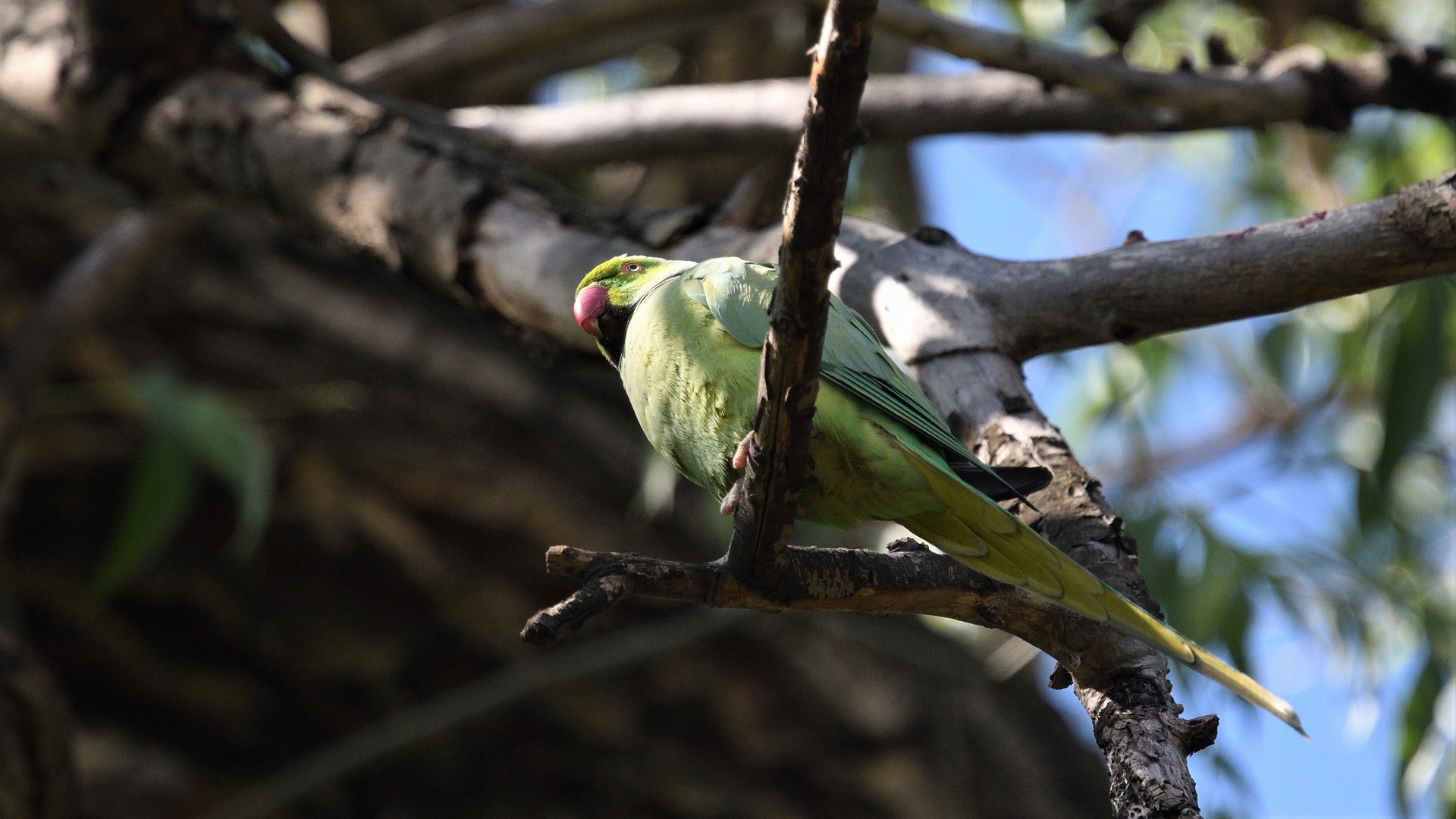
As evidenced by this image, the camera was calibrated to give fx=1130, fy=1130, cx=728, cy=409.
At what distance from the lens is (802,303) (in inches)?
49.6

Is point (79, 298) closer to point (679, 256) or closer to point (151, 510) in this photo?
point (151, 510)

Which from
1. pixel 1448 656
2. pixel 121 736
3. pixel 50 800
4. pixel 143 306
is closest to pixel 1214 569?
pixel 1448 656

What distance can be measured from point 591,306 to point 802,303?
0.98 metres

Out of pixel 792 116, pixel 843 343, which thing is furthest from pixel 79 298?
pixel 843 343

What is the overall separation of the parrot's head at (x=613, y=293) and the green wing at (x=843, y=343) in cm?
24

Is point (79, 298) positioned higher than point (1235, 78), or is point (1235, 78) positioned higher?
point (1235, 78)

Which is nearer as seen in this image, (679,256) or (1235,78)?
(679,256)

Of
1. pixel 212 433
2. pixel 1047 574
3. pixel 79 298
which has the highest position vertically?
pixel 1047 574

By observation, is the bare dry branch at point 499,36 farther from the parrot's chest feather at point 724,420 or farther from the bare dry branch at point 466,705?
the bare dry branch at point 466,705

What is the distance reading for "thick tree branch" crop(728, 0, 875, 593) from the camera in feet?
3.66

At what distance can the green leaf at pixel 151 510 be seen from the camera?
3.41 m

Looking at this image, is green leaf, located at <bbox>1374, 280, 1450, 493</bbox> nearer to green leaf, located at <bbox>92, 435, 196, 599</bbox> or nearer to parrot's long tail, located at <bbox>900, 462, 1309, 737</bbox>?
parrot's long tail, located at <bbox>900, 462, 1309, 737</bbox>

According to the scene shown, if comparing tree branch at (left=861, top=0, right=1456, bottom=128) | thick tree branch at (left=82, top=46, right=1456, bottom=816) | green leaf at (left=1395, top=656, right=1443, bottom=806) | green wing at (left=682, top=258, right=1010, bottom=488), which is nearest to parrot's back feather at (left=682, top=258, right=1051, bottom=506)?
green wing at (left=682, top=258, right=1010, bottom=488)

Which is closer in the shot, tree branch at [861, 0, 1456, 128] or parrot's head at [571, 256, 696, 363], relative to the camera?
parrot's head at [571, 256, 696, 363]
